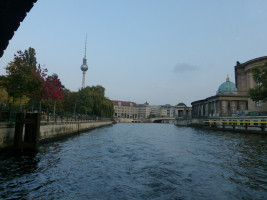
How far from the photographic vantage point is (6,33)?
5.80 metres

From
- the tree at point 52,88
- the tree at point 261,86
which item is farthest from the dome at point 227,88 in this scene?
the tree at point 52,88

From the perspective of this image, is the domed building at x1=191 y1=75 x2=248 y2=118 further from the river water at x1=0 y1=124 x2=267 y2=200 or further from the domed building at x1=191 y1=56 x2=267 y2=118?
the river water at x1=0 y1=124 x2=267 y2=200

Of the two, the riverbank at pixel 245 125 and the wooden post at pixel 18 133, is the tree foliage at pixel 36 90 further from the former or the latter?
the riverbank at pixel 245 125

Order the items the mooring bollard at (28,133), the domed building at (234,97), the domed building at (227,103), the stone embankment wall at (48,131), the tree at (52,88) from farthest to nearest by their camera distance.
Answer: the domed building at (227,103)
the domed building at (234,97)
the tree at (52,88)
the mooring bollard at (28,133)
the stone embankment wall at (48,131)

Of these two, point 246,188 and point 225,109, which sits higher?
point 225,109

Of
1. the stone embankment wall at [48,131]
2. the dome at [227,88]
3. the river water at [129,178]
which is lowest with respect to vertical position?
the river water at [129,178]

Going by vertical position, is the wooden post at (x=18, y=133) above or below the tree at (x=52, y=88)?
below

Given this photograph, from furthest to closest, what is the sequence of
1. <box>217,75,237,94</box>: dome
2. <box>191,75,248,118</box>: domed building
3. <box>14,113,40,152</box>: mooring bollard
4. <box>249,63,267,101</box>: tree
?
<box>217,75,237,94</box>: dome → <box>191,75,248,118</box>: domed building → <box>249,63,267,101</box>: tree → <box>14,113,40,152</box>: mooring bollard

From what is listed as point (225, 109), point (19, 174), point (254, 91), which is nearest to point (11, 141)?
point (19, 174)

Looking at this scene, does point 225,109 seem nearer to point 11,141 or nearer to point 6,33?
point 11,141

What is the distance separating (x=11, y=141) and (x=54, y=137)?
9.65 meters

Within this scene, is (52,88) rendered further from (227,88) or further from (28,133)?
(227,88)

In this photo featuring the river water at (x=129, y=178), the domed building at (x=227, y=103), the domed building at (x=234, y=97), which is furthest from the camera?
the domed building at (x=227, y=103)

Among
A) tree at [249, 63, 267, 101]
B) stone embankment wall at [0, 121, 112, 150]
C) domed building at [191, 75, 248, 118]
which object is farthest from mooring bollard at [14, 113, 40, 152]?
domed building at [191, 75, 248, 118]
